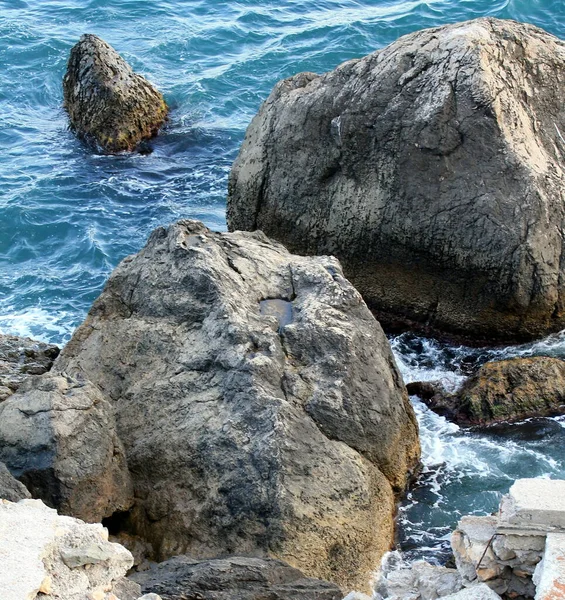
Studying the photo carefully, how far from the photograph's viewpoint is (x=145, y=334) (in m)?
11.3

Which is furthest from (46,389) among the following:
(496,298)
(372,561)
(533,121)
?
(533,121)

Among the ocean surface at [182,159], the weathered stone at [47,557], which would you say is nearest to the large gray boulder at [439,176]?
the ocean surface at [182,159]

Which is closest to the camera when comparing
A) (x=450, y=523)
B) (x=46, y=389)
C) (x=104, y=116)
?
(x=46, y=389)

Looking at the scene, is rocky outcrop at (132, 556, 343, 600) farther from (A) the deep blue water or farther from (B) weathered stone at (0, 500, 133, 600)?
(A) the deep blue water

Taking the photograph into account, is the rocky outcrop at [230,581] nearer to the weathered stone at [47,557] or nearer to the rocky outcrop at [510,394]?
the weathered stone at [47,557]

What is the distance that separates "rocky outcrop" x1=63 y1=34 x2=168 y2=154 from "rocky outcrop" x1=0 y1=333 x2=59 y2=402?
28.7 feet

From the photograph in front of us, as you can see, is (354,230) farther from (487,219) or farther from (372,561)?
(372,561)

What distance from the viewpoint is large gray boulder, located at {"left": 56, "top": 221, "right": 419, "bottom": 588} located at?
32.1ft

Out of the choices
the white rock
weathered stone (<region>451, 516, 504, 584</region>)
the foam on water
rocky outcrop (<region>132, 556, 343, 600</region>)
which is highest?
the white rock

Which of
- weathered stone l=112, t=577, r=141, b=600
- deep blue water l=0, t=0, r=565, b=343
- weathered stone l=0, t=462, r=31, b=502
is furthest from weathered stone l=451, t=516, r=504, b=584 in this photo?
deep blue water l=0, t=0, r=565, b=343

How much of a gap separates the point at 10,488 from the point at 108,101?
14089mm

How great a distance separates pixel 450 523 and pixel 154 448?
3450 mm

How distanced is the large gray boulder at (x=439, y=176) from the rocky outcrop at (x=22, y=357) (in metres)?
4.36

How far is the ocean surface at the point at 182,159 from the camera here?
12250 millimetres
